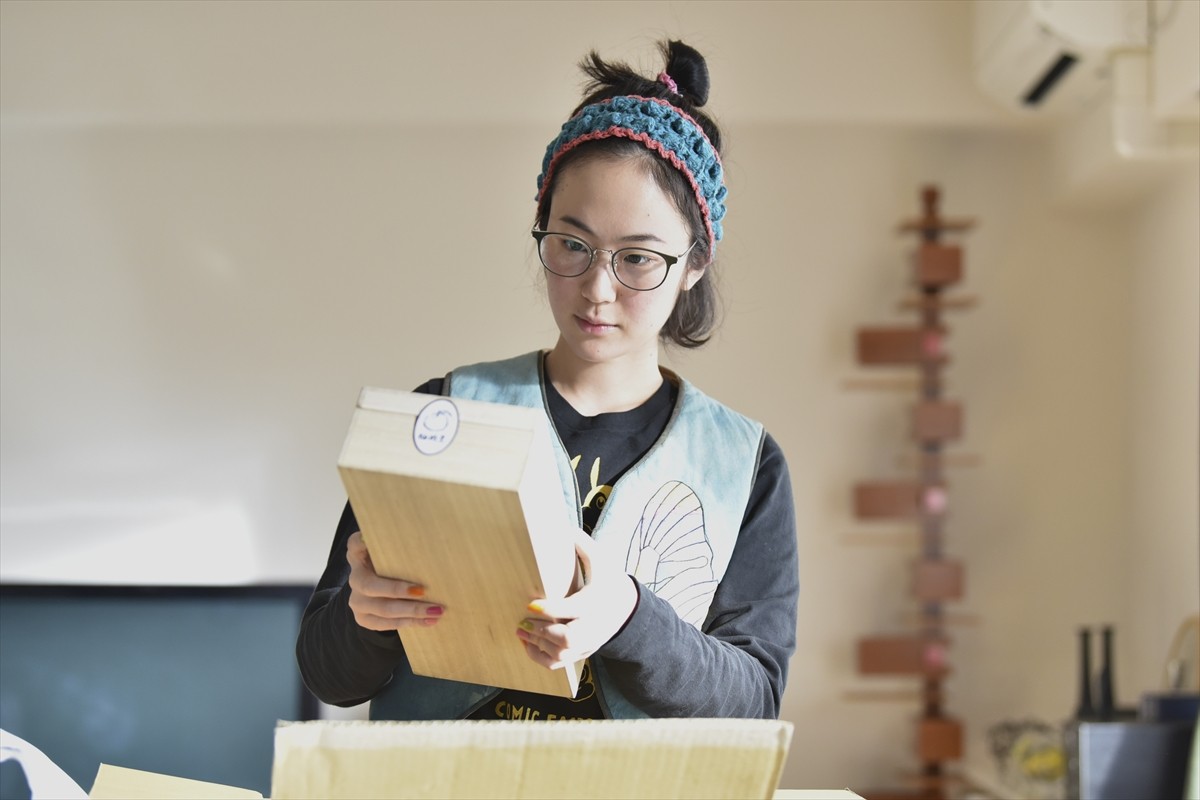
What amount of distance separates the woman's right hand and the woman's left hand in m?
0.06

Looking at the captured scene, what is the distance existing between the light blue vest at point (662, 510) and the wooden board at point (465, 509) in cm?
22

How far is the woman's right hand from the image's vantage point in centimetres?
67

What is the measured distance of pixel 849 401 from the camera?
274 centimetres

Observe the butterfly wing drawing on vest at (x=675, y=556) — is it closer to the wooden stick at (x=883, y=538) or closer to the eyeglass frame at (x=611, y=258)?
the eyeglass frame at (x=611, y=258)

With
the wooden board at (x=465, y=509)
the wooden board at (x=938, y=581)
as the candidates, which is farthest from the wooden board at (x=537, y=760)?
the wooden board at (x=938, y=581)

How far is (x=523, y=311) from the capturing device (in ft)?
8.74

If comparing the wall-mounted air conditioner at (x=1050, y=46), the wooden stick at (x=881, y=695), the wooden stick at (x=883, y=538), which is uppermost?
the wall-mounted air conditioner at (x=1050, y=46)

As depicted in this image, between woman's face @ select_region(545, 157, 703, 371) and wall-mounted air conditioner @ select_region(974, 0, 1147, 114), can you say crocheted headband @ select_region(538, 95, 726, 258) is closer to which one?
woman's face @ select_region(545, 157, 703, 371)

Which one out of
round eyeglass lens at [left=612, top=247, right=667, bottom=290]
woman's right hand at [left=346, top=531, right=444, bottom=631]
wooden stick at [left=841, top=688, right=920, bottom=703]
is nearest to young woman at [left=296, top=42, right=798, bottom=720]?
round eyeglass lens at [left=612, top=247, right=667, bottom=290]

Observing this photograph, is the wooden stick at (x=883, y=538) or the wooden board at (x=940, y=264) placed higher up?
the wooden board at (x=940, y=264)

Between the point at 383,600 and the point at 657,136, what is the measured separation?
46 cm

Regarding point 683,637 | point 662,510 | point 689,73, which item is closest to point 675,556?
point 662,510

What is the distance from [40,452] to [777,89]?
1756mm

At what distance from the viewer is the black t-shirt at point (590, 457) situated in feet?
2.98
